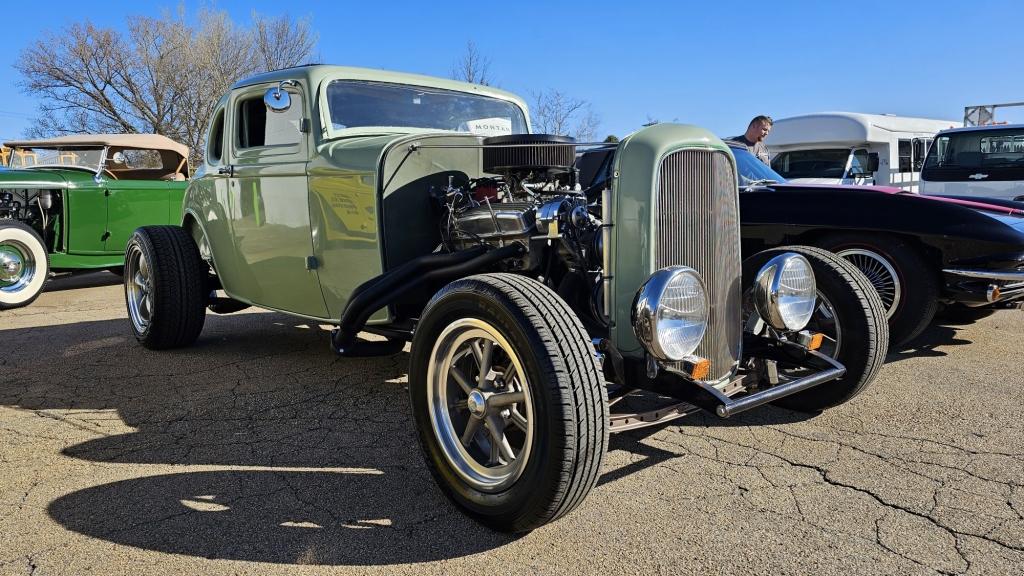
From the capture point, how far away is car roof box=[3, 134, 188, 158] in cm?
915

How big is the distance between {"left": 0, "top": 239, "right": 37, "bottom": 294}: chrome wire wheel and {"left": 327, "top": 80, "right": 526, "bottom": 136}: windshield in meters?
5.41

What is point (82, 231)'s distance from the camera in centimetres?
857

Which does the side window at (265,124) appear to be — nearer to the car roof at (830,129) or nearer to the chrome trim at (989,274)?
the chrome trim at (989,274)

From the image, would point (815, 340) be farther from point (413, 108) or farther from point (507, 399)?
point (413, 108)

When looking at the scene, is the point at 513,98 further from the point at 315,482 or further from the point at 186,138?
the point at 186,138

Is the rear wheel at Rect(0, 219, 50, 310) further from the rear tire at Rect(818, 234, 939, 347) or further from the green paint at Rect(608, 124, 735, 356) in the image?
the rear tire at Rect(818, 234, 939, 347)

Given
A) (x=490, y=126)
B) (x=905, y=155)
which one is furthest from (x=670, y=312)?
(x=905, y=155)

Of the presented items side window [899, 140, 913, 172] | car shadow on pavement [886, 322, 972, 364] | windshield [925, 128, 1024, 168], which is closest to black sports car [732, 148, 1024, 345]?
car shadow on pavement [886, 322, 972, 364]

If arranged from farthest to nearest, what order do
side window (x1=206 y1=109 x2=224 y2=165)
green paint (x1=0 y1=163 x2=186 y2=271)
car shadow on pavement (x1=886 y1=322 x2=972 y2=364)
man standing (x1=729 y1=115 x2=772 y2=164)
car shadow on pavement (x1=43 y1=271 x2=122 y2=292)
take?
car shadow on pavement (x1=43 y1=271 x2=122 y2=292) → green paint (x1=0 y1=163 x2=186 y2=271) → man standing (x1=729 y1=115 x2=772 y2=164) → side window (x1=206 y1=109 x2=224 y2=165) → car shadow on pavement (x1=886 y1=322 x2=972 y2=364)

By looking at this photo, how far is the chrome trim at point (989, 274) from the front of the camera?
176 inches

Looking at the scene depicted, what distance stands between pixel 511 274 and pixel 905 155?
11.9 meters

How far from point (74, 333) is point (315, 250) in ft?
10.6

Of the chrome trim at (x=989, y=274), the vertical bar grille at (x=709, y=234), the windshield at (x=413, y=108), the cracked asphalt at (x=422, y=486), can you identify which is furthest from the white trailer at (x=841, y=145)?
the vertical bar grille at (x=709, y=234)

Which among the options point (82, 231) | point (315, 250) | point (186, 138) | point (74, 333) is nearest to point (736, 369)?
point (315, 250)
